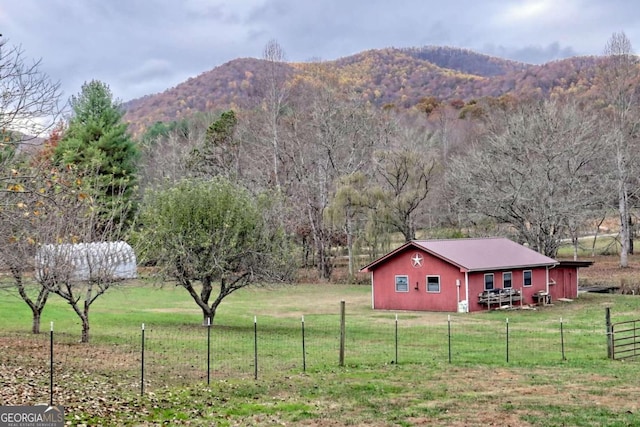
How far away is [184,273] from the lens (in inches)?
1143

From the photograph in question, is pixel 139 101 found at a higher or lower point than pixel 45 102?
higher

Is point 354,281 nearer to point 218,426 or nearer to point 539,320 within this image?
point 539,320

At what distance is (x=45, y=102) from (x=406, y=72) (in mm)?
152134

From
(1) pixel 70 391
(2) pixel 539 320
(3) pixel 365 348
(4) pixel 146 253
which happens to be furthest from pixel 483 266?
(1) pixel 70 391

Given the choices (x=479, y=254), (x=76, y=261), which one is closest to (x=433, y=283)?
(x=479, y=254)

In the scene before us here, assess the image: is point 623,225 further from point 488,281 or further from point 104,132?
point 104,132

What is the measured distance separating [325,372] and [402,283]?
2164cm

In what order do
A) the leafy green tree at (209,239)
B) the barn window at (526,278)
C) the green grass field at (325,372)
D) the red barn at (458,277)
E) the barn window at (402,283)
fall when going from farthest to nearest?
the barn window at (526,278) → the barn window at (402,283) → the red barn at (458,277) → the leafy green tree at (209,239) → the green grass field at (325,372)

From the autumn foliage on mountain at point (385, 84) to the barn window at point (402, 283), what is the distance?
66285 mm

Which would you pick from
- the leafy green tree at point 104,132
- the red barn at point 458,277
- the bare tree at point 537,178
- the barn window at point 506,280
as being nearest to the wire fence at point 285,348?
the red barn at point 458,277

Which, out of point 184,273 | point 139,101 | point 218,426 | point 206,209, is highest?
point 139,101

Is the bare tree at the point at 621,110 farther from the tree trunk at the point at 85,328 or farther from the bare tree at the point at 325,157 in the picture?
the tree trunk at the point at 85,328

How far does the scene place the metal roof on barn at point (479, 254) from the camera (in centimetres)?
3847

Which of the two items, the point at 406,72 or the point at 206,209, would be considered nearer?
the point at 206,209
